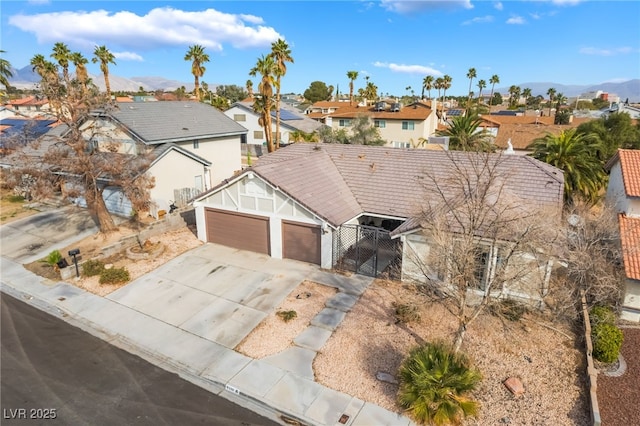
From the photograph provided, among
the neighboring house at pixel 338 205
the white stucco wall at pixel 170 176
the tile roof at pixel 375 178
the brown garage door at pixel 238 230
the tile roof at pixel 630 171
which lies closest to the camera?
the tile roof at pixel 630 171

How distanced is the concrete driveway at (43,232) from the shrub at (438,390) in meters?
20.7

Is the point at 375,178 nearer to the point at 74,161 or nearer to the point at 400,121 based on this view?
the point at 74,161

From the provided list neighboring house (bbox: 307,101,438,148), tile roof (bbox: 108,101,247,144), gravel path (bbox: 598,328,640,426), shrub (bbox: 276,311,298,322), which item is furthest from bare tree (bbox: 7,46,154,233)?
neighboring house (bbox: 307,101,438,148)

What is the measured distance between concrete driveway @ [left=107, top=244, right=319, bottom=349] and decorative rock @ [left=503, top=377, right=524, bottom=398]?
8.79 meters

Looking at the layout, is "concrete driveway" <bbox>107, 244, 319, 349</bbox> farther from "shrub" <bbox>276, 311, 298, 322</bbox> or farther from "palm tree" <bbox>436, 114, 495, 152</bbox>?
"palm tree" <bbox>436, 114, 495, 152</bbox>

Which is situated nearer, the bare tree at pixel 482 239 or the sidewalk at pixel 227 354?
the sidewalk at pixel 227 354

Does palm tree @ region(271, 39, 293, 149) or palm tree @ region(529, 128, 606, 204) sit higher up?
palm tree @ region(271, 39, 293, 149)

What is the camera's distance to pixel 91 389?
11.3m

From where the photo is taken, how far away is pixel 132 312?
1538 cm

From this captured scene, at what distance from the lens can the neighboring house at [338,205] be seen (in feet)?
60.8

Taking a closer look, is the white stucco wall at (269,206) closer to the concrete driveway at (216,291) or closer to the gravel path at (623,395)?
the concrete driveway at (216,291)

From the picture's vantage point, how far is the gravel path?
10266mm

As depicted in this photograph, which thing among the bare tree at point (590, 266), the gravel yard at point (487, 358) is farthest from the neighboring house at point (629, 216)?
the gravel yard at point (487, 358)

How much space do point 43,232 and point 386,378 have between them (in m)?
23.6
